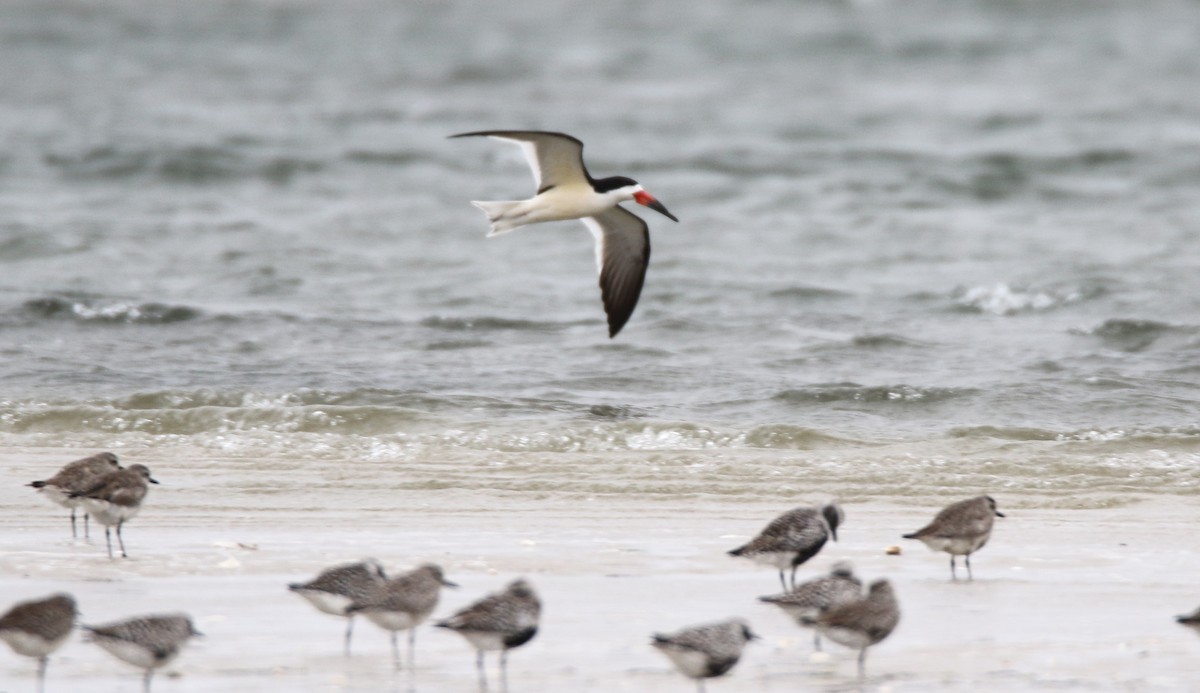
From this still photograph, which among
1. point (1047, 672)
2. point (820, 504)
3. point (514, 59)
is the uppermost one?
point (514, 59)

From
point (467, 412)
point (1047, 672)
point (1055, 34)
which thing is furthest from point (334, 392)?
point (1055, 34)

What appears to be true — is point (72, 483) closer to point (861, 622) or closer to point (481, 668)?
point (481, 668)

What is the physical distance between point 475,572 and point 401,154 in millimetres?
22661

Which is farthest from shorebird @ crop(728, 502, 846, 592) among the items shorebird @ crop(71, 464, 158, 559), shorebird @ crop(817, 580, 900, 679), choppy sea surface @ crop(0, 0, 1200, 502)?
shorebird @ crop(71, 464, 158, 559)

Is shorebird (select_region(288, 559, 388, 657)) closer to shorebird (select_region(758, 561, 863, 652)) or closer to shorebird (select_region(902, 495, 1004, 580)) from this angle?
shorebird (select_region(758, 561, 863, 652))

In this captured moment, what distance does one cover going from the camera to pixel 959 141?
31062 mm

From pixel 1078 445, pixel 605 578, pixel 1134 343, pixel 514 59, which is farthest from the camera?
pixel 514 59

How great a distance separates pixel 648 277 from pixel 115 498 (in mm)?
12088

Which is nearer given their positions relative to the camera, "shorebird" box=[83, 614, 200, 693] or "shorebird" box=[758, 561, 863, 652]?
"shorebird" box=[83, 614, 200, 693]

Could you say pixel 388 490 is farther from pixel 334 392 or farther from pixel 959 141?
Answer: pixel 959 141

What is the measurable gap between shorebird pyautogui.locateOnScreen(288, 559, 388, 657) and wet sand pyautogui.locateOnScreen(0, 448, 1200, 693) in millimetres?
210

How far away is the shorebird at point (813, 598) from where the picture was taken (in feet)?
21.4

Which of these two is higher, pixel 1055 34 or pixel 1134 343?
pixel 1055 34

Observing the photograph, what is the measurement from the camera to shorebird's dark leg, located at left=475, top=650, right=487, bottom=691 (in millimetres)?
6146
